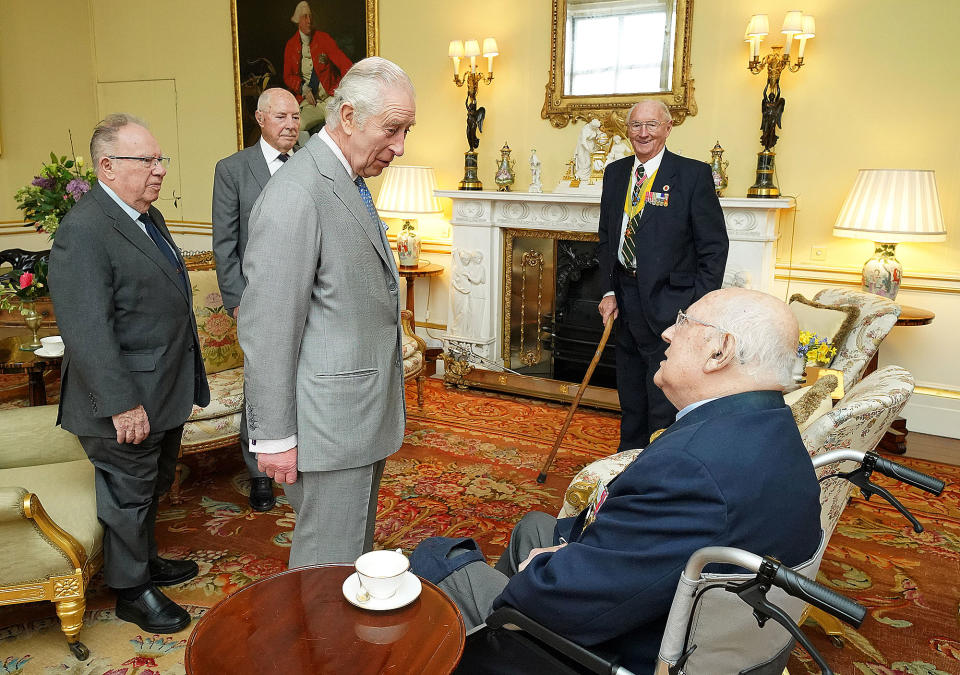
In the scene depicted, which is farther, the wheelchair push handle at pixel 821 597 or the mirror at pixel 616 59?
the mirror at pixel 616 59

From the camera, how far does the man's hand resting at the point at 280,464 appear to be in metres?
1.76

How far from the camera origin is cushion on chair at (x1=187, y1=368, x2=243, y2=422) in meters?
3.34

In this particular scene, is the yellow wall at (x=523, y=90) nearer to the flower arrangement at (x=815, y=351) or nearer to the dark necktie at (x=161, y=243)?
the flower arrangement at (x=815, y=351)

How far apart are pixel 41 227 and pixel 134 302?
120cm

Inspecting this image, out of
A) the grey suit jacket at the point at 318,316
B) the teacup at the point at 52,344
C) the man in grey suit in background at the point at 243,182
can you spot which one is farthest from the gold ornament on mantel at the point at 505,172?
the grey suit jacket at the point at 318,316

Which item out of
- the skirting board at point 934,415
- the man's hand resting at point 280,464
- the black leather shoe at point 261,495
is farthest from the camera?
the skirting board at point 934,415

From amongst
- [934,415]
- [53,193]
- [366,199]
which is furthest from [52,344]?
[934,415]

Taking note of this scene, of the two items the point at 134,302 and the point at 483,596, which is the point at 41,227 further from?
the point at 483,596

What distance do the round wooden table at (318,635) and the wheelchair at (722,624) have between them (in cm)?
17

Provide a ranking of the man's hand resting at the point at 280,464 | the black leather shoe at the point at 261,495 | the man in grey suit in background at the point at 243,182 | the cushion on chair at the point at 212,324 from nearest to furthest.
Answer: the man's hand resting at the point at 280,464, the man in grey suit in background at the point at 243,182, the black leather shoe at the point at 261,495, the cushion on chair at the point at 212,324

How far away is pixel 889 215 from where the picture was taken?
3963mm

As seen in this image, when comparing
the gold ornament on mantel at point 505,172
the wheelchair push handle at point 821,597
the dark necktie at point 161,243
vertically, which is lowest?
the wheelchair push handle at point 821,597

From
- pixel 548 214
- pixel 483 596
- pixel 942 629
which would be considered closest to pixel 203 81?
pixel 548 214

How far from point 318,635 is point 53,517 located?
137 centimetres
